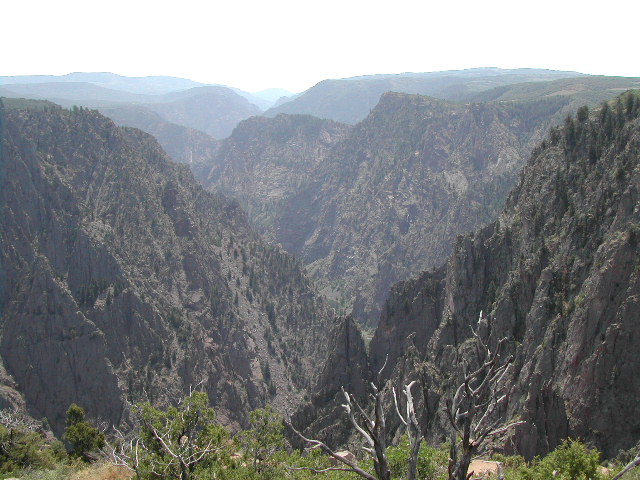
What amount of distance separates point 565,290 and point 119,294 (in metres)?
82.2

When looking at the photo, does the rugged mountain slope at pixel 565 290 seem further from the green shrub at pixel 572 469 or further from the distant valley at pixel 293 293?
the green shrub at pixel 572 469

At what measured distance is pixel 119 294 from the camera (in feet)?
343

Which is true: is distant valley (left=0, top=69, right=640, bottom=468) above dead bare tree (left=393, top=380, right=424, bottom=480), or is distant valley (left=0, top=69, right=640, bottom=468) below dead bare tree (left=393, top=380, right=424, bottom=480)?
below

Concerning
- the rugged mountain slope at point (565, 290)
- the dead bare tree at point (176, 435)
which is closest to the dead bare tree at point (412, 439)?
the dead bare tree at point (176, 435)

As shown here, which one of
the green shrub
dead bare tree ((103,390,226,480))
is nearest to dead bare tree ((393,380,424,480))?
the green shrub

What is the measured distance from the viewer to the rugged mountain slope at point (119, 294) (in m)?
93.7

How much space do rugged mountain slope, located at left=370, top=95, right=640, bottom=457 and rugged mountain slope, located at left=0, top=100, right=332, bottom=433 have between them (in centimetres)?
4655

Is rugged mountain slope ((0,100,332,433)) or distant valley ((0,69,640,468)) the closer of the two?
distant valley ((0,69,640,468))

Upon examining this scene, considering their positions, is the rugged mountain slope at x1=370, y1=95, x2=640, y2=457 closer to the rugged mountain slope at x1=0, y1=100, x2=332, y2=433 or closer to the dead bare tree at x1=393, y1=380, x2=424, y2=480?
the dead bare tree at x1=393, y1=380, x2=424, y2=480

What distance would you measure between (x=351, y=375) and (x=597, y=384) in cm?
4361

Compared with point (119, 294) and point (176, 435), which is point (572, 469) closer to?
point (176, 435)

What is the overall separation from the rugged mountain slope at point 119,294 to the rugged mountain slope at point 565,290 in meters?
46.6

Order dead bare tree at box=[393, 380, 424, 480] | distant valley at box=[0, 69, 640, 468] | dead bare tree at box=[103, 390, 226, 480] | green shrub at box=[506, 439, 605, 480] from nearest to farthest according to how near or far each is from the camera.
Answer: dead bare tree at box=[393, 380, 424, 480], green shrub at box=[506, 439, 605, 480], dead bare tree at box=[103, 390, 226, 480], distant valley at box=[0, 69, 640, 468]

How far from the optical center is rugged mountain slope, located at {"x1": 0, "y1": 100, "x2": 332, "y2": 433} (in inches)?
3688
